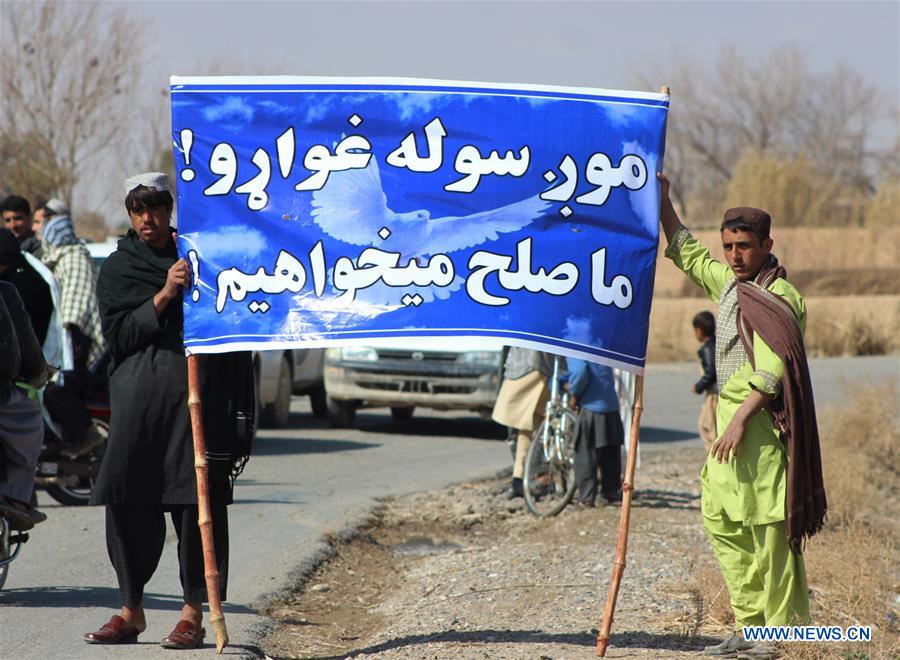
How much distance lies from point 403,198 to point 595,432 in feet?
16.3

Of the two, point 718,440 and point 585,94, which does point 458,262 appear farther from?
point 718,440

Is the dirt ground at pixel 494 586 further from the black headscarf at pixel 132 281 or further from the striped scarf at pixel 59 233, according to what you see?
the striped scarf at pixel 59 233

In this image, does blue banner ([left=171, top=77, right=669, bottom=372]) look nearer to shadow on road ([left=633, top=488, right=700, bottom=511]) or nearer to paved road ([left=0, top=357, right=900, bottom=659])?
paved road ([left=0, top=357, right=900, bottom=659])

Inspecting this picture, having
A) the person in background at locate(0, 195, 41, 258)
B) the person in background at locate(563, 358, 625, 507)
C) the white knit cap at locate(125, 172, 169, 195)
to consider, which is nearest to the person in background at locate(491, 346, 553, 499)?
the person in background at locate(563, 358, 625, 507)

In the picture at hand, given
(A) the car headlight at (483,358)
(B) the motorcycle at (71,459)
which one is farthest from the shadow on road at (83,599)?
(A) the car headlight at (483,358)

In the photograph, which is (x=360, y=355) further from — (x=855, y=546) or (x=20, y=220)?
(x=855, y=546)

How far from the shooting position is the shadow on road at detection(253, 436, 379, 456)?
13.9 m

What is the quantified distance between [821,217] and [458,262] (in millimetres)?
50280

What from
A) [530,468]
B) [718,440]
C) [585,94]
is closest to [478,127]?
[585,94]

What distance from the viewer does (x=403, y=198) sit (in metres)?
5.89

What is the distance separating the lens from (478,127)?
5.87 meters

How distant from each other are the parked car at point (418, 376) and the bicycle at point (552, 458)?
4173mm

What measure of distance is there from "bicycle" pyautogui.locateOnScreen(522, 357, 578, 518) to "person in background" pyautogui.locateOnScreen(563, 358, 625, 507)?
0.35 feet

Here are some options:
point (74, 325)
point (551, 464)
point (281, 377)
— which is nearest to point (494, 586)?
point (551, 464)
